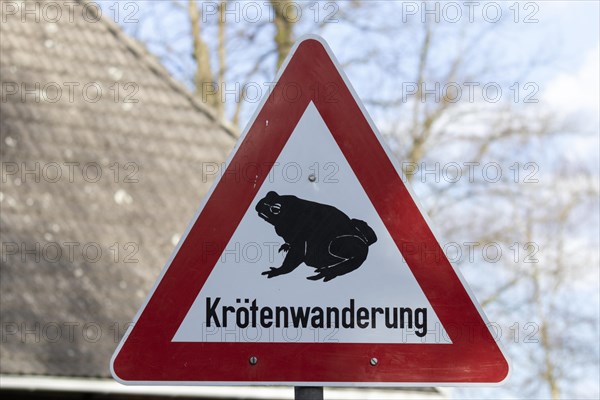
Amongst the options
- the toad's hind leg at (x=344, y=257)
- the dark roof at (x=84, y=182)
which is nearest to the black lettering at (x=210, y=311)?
the toad's hind leg at (x=344, y=257)

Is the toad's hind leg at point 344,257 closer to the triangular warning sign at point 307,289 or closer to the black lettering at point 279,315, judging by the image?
the triangular warning sign at point 307,289

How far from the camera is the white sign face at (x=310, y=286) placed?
9.75 feet

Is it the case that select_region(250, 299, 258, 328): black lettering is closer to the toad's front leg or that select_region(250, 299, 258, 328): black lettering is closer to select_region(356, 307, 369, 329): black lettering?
the toad's front leg

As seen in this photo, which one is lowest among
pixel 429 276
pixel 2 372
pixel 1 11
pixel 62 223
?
pixel 2 372

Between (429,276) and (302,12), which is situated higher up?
(429,276)

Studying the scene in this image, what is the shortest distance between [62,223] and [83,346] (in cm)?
83

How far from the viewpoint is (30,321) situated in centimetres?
595

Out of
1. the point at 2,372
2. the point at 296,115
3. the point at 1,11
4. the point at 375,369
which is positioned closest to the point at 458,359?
the point at 375,369

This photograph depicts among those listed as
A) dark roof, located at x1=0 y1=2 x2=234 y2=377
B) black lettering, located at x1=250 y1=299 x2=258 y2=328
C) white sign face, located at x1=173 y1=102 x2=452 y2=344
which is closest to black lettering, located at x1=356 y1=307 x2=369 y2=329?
white sign face, located at x1=173 y1=102 x2=452 y2=344

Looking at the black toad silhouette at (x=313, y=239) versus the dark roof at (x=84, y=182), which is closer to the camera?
the black toad silhouette at (x=313, y=239)

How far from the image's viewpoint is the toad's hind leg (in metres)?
2.97

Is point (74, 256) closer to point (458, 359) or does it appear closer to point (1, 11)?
point (1, 11)

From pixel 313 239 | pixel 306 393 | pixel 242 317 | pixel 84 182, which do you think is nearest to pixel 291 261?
pixel 313 239

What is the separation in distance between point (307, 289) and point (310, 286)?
1cm
